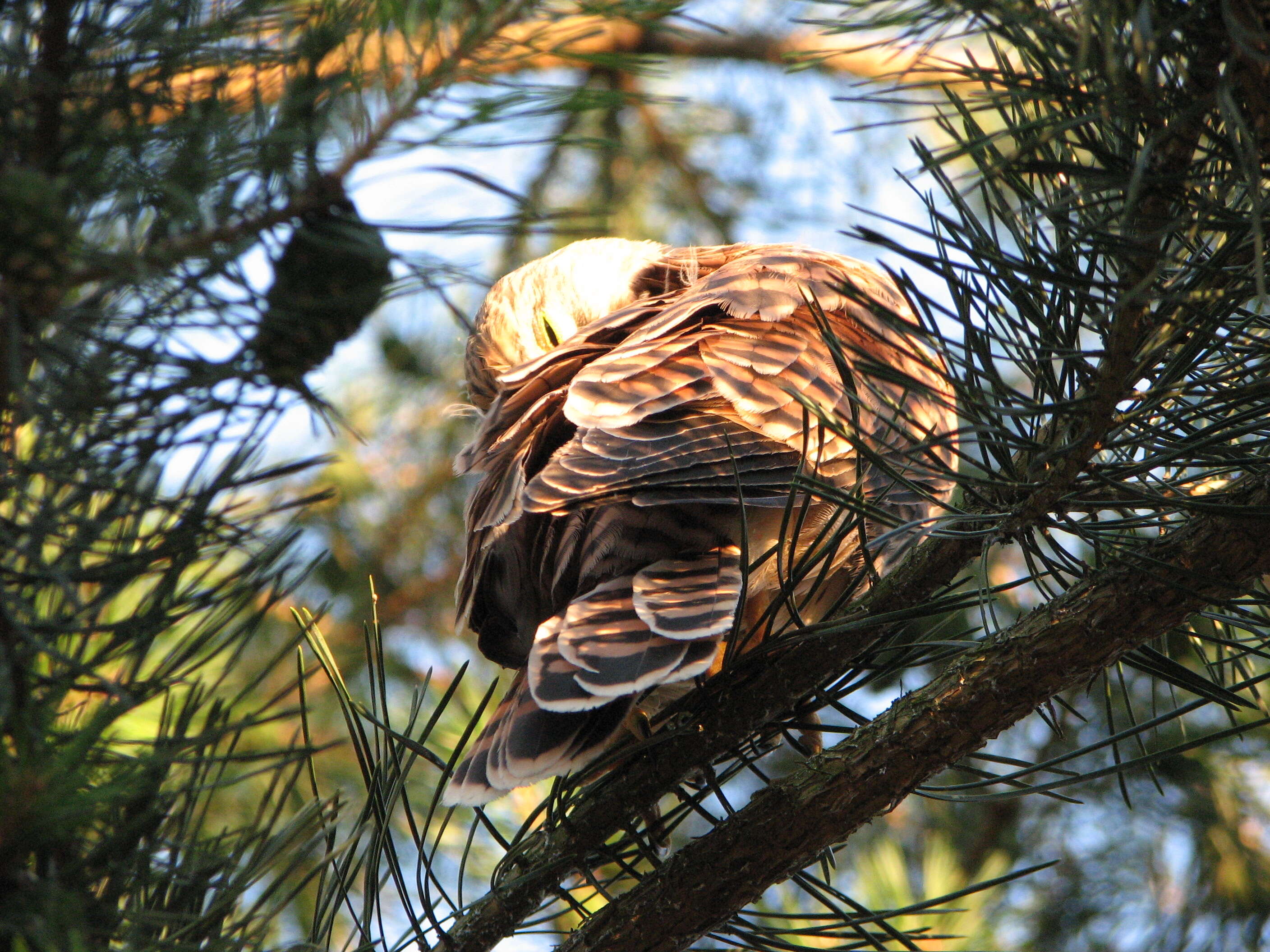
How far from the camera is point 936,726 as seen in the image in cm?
138

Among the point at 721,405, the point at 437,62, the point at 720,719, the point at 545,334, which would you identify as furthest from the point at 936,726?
the point at 545,334

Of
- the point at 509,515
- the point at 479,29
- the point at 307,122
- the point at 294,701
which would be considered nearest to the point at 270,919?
the point at 509,515

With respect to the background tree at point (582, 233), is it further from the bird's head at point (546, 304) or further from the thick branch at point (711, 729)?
the bird's head at point (546, 304)

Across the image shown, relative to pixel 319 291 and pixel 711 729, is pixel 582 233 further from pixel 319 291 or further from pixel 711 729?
pixel 711 729

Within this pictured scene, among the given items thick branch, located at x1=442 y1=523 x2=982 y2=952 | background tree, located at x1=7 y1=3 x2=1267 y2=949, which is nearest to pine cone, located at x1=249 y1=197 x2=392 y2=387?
background tree, located at x1=7 y1=3 x2=1267 y2=949

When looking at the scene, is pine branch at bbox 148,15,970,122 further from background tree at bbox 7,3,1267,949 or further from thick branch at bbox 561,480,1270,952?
thick branch at bbox 561,480,1270,952

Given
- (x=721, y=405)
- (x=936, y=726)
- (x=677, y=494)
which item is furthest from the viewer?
(x=721, y=405)

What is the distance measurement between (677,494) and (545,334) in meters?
1.76

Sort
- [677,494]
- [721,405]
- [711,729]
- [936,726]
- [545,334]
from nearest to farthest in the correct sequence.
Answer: [936,726] < [711,729] < [677,494] < [721,405] < [545,334]

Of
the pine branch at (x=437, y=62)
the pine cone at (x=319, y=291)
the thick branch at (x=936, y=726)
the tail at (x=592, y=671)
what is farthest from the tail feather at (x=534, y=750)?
the pine branch at (x=437, y=62)

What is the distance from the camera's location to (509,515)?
1982 millimetres

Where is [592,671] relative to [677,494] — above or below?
below

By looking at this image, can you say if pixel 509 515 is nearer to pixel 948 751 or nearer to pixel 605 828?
pixel 605 828

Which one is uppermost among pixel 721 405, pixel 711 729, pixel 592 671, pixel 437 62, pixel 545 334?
pixel 545 334
